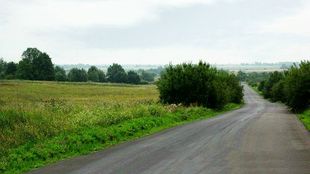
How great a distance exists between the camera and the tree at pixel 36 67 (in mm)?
139250

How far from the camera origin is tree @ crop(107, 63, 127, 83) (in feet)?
594

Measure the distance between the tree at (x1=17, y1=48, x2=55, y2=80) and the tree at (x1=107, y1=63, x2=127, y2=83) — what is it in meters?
40.7

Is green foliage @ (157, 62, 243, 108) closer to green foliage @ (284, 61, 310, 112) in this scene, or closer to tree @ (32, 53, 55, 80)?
green foliage @ (284, 61, 310, 112)

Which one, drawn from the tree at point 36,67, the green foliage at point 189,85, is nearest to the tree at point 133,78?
the tree at point 36,67

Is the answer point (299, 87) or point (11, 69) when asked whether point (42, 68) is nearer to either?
point (11, 69)

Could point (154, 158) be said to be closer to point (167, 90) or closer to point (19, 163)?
point (19, 163)

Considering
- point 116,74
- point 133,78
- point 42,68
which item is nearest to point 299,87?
point 42,68

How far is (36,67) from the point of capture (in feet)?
467

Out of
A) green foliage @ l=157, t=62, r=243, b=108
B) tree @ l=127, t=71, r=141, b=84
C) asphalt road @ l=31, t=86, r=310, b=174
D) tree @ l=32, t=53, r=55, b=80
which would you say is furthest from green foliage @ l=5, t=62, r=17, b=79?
asphalt road @ l=31, t=86, r=310, b=174

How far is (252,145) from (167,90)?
31023 mm

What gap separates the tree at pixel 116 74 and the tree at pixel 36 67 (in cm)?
4070

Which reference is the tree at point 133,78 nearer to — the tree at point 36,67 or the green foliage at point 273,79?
the tree at point 36,67

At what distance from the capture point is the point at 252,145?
59.0ft

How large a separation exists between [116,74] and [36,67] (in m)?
46.3
